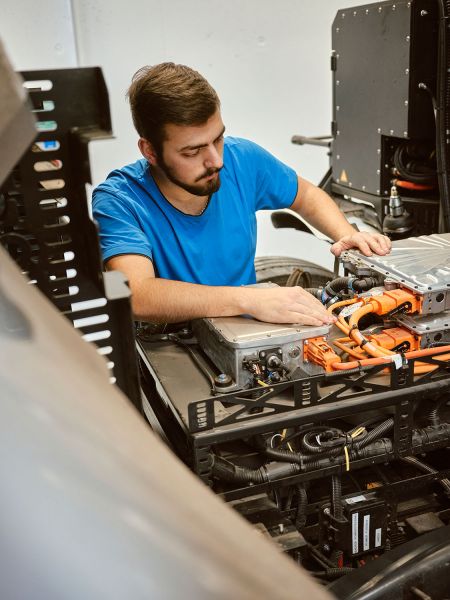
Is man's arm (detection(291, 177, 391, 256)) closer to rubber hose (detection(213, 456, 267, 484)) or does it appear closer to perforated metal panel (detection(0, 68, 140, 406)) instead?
rubber hose (detection(213, 456, 267, 484))

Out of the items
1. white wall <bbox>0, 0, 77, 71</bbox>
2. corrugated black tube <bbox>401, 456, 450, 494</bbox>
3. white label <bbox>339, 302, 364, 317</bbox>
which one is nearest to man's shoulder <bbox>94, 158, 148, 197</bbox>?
white label <bbox>339, 302, 364, 317</bbox>

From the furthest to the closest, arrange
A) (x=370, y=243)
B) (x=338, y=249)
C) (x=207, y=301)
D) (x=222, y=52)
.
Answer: (x=222, y=52)
(x=338, y=249)
(x=370, y=243)
(x=207, y=301)

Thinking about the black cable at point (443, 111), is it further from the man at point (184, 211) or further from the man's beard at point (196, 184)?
the man's beard at point (196, 184)

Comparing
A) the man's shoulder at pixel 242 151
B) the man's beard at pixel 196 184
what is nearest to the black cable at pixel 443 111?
the man's shoulder at pixel 242 151

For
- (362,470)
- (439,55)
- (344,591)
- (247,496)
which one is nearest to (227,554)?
(344,591)

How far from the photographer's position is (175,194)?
216 centimetres

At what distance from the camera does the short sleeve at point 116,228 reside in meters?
1.90

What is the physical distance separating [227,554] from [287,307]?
119 centimetres

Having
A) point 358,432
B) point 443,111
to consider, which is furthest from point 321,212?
point 358,432

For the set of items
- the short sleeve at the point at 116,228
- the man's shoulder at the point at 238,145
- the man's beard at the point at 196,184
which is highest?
the man's shoulder at the point at 238,145

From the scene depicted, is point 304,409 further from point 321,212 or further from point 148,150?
point 321,212

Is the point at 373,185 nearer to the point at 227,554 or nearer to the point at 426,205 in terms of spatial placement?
the point at 426,205

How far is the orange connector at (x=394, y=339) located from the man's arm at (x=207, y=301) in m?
0.13

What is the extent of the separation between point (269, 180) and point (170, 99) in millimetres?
636
